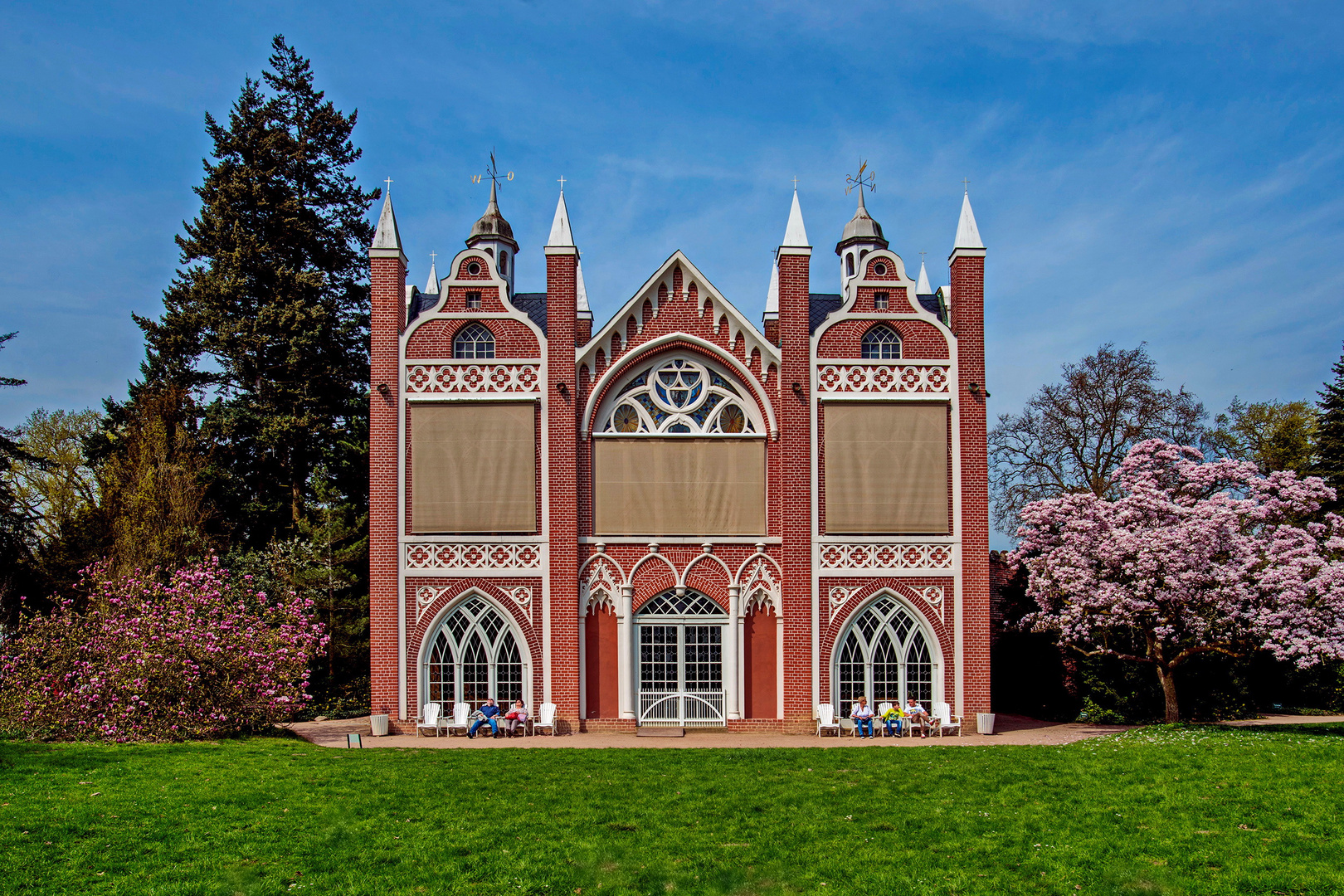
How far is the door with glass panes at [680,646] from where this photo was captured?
2180cm

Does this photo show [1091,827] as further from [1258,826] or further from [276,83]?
[276,83]

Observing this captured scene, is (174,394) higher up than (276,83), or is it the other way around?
(276,83)

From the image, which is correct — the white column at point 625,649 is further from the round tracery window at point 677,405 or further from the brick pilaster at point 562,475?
the round tracery window at point 677,405

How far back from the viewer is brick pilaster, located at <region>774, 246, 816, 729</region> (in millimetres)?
21453

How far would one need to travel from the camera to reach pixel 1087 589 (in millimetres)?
21234

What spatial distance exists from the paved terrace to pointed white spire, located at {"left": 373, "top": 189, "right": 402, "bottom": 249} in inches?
429

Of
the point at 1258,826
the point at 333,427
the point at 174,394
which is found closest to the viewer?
the point at 1258,826

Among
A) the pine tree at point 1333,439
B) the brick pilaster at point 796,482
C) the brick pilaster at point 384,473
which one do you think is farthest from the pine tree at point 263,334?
the pine tree at point 1333,439

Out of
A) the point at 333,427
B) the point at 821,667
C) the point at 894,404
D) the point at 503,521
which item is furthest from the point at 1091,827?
the point at 333,427

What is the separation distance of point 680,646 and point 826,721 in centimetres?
354

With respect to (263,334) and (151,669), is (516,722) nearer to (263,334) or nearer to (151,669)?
(151,669)

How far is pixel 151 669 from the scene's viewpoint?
18.0 metres

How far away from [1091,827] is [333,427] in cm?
2466

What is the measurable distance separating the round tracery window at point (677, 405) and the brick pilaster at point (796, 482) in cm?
110
